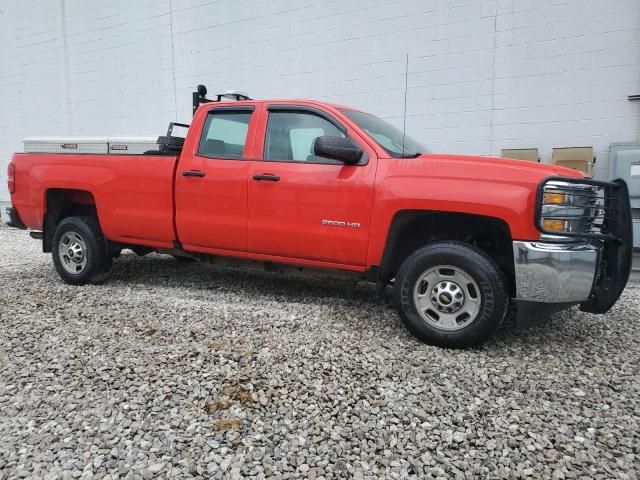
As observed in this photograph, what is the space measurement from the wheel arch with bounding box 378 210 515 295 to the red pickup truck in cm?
1

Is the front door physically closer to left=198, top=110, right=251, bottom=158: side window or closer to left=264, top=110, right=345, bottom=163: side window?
left=264, top=110, right=345, bottom=163: side window

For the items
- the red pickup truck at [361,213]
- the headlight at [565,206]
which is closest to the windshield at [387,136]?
the red pickup truck at [361,213]

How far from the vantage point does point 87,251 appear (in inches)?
201

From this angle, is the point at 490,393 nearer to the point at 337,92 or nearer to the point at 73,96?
the point at 337,92

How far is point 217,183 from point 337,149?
132cm

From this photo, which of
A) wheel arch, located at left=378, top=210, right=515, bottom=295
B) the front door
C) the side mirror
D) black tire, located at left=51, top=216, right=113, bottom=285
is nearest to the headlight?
wheel arch, located at left=378, top=210, right=515, bottom=295

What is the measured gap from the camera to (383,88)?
25.3 ft

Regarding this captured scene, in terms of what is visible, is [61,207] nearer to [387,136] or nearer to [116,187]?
[116,187]

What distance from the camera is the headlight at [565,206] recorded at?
3193 millimetres

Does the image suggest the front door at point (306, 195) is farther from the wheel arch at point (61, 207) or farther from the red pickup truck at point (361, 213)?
the wheel arch at point (61, 207)

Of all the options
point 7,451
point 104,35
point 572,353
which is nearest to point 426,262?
point 572,353

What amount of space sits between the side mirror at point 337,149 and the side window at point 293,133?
0.40 metres

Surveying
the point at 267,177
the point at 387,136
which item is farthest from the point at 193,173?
the point at 387,136

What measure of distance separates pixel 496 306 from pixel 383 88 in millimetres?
5337
